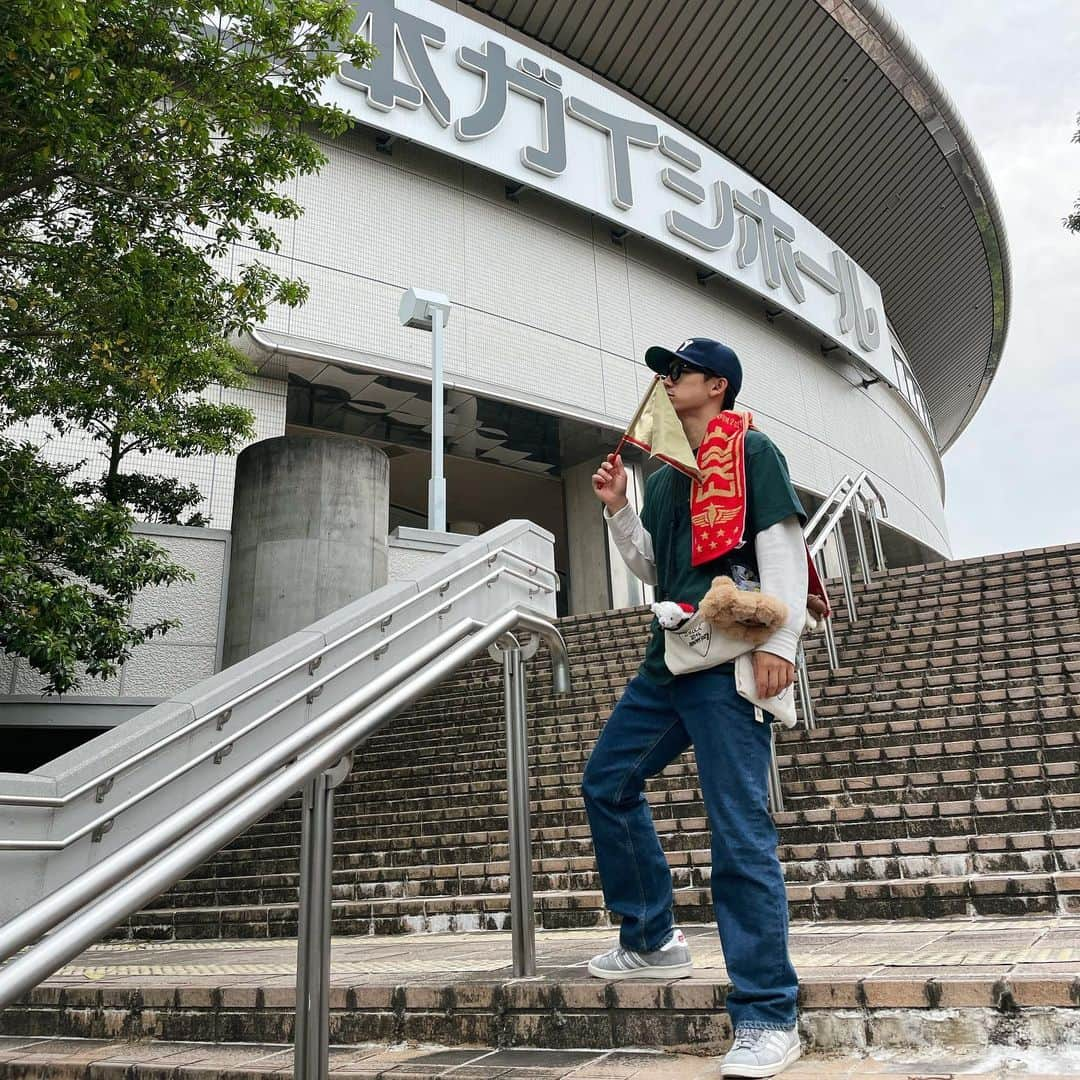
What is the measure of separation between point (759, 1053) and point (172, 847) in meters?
1.16

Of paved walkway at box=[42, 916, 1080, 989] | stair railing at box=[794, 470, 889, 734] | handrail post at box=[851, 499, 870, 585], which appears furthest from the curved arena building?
paved walkway at box=[42, 916, 1080, 989]

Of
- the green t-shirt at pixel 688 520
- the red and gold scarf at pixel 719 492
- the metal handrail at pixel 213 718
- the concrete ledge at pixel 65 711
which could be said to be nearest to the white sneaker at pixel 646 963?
the green t-shirt at pixel 688 520

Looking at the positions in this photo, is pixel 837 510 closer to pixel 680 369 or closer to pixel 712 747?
pixel 680 369

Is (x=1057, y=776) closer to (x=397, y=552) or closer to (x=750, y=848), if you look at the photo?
(x=750, y=848)

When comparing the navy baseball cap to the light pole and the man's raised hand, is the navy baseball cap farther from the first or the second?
the light pole

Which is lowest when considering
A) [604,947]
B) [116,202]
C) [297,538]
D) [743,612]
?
[604,947]

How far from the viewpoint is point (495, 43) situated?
1503 cm

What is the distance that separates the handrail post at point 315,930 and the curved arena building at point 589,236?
7414mm

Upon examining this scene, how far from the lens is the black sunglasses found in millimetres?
2279

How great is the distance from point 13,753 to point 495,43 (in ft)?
42.7

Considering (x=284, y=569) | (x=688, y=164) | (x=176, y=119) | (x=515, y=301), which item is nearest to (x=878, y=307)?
(x=688, y=164)

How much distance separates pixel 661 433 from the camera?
7.25 feet

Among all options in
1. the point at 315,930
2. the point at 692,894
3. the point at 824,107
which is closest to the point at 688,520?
the point at 315,930

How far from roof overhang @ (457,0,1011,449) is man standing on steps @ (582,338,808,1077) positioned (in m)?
16.2
